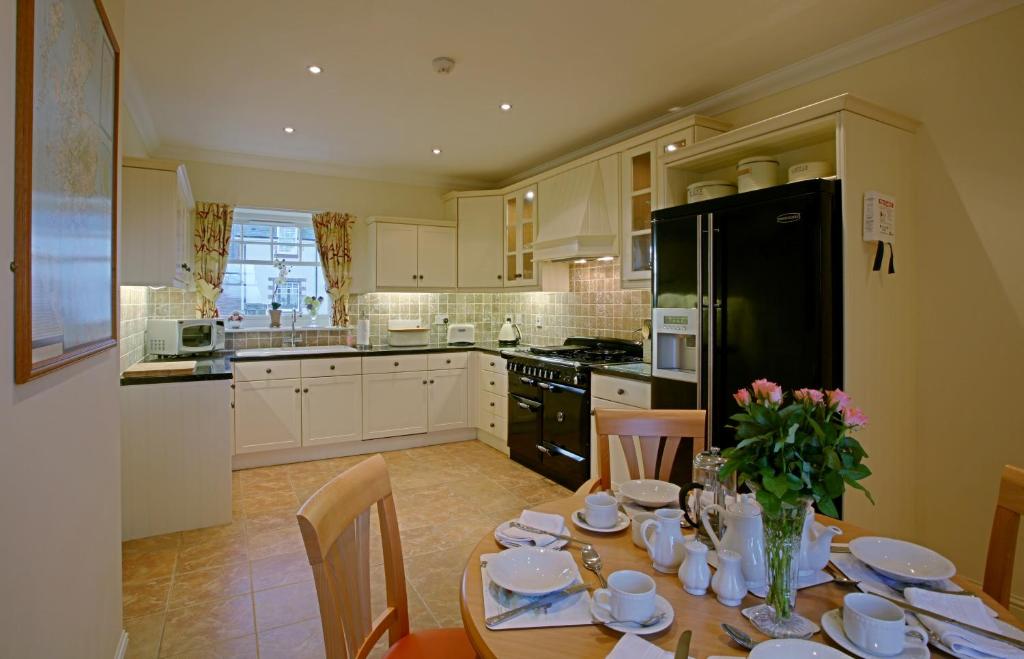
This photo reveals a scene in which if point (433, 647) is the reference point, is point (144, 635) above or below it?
below

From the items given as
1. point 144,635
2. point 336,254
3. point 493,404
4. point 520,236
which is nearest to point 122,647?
point 144,635

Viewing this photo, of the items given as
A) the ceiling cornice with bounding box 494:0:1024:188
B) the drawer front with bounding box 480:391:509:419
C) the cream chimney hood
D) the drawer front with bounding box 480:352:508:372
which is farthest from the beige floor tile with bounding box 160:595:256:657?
the ceiling cornice with bounding box 494:0:1024:188

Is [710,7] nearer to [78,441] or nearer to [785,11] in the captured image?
[785,11]

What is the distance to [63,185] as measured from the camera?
121cm

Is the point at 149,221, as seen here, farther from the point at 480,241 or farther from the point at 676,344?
the point at 676,344

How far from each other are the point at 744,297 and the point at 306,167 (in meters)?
4.12

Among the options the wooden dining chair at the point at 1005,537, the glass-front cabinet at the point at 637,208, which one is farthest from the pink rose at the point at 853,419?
the glass-front cabinet at the point at 637,208

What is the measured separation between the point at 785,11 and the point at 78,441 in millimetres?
3133

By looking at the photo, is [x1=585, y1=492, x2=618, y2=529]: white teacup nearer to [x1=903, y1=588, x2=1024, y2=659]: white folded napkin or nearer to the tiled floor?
[x1=903, y1=588, x2=1024, y2=659]: white folded napkin

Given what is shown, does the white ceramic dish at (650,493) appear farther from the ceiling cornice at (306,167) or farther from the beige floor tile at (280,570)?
the ceiling cornice at (306,167)

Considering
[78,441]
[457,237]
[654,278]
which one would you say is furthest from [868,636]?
[457,237]

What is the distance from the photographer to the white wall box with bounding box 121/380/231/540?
3068 mm

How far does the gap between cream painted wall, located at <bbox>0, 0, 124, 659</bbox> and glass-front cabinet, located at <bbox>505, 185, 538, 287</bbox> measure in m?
Answer: 3.36

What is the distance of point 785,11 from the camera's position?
8.09ft
